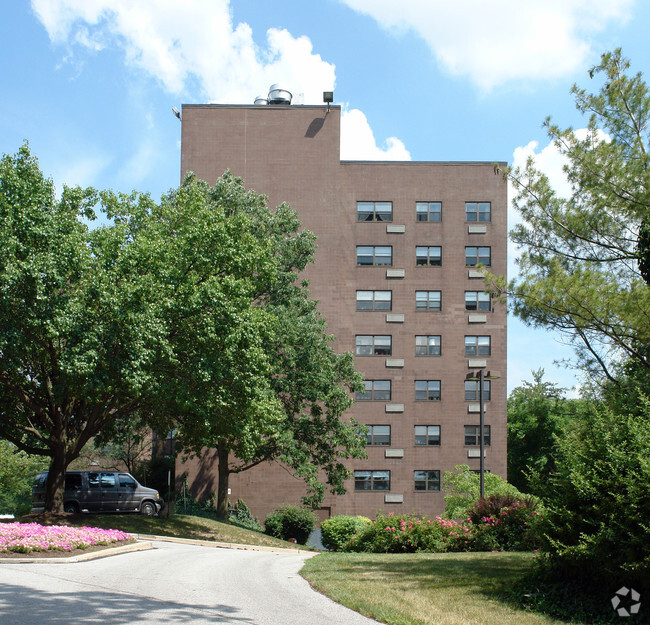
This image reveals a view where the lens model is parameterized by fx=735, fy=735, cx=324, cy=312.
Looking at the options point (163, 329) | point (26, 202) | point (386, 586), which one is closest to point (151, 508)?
point (163, 329)

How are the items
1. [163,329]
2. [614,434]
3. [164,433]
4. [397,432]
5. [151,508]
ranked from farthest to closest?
[397,432] < [151,508] < [164,433] < [163,329] < [614,434]

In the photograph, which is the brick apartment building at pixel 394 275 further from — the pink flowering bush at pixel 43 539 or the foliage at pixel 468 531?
the pink flowering bush at pixel 43 539

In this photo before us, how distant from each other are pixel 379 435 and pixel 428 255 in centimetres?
1220

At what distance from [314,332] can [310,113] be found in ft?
67.6

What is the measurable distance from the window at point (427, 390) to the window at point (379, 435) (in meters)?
2.88

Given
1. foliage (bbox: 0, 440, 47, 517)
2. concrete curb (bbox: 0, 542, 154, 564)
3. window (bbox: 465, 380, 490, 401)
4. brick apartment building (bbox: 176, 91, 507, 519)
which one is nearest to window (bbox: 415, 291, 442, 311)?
brick apartment building (bbox: 176, 91, 507, 519)

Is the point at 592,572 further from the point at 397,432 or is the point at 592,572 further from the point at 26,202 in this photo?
the point at 397,432

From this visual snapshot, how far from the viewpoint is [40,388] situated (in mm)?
25953

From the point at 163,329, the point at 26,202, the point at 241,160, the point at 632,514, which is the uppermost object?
the point at 241,160

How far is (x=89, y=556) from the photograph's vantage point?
15758 millimetres

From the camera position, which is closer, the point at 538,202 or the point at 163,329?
the point at 538,202

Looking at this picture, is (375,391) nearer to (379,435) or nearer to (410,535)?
(379,435)

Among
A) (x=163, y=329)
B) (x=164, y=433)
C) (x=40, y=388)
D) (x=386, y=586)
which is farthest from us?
(x=164, y=433)

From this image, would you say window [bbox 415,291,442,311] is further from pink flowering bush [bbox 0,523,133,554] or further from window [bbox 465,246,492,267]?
pink flowering bush [bbox 0,523,133,554]
